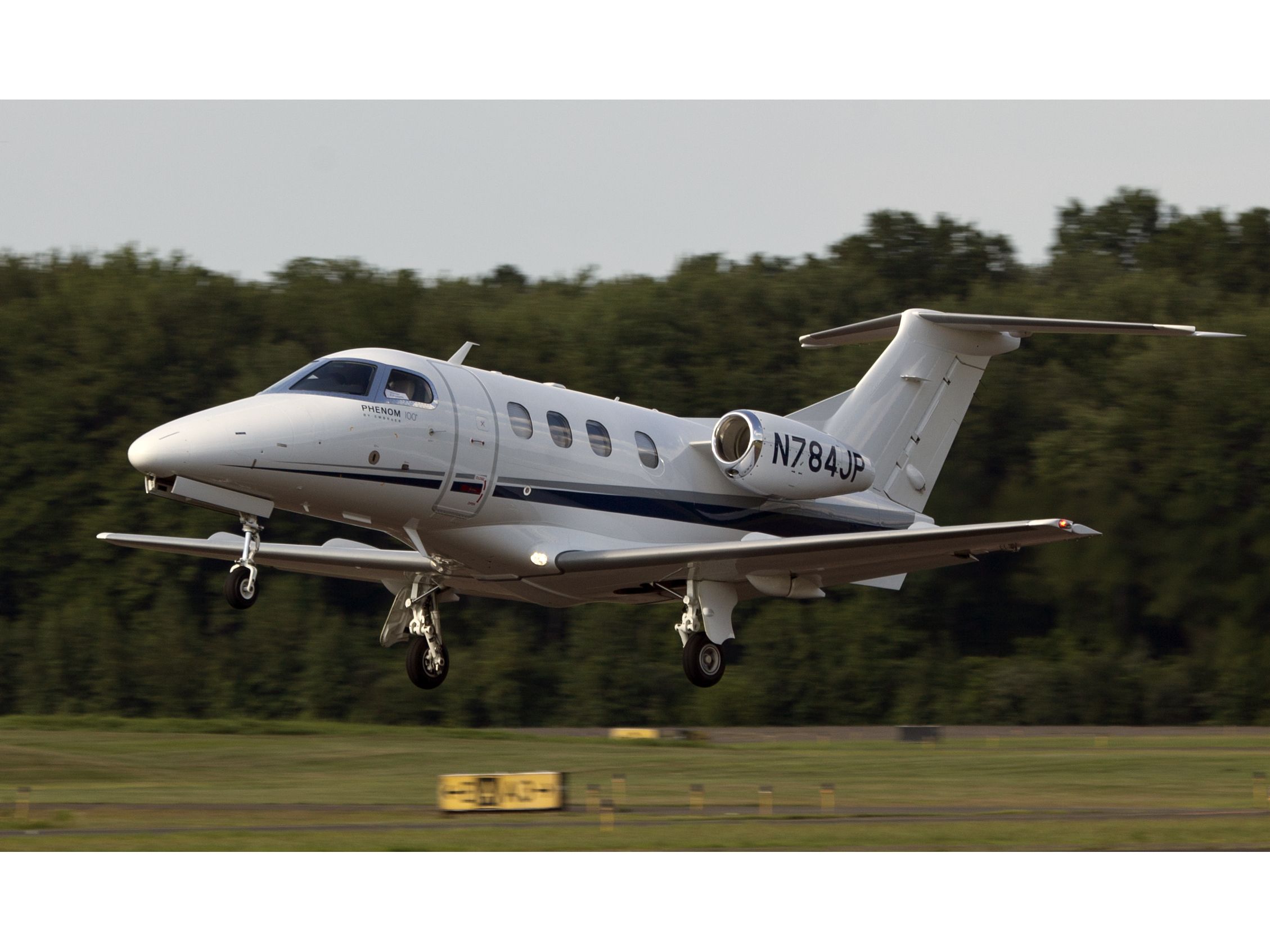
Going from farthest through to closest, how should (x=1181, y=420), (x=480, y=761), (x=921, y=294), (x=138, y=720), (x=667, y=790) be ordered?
1. (x=921, y=294)
2. (x=1181, y=420)
3. (x=138, y=720)
4. (x=480, y=761)
5. (x=667, y=790)

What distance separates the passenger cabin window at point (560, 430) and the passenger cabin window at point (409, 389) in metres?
1.65

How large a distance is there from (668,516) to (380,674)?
25.0 meters

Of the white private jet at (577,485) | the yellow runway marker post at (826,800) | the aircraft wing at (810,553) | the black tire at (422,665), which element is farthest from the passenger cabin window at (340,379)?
the yellow runway marker post at (826,800)

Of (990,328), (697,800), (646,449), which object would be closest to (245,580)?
(646,449)

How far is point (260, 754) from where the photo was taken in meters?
24.4

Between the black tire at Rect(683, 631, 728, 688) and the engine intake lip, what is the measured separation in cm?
224

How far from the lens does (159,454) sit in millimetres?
15180

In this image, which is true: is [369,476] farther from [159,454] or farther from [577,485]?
[577,485]

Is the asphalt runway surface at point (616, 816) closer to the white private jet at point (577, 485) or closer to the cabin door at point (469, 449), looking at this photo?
the white private jet at point (577, 485)

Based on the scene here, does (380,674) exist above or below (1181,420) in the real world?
below

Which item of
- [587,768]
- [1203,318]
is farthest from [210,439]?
[1203,318]

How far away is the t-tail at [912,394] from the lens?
21.9 meters

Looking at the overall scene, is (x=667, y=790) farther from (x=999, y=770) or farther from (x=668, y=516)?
(x=999, y=770)

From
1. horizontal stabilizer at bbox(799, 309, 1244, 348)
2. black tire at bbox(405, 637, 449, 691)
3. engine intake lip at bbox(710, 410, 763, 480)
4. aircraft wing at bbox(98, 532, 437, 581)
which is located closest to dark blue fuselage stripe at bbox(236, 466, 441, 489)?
aircraft wing at bbox(98, 532, 437, 581)
